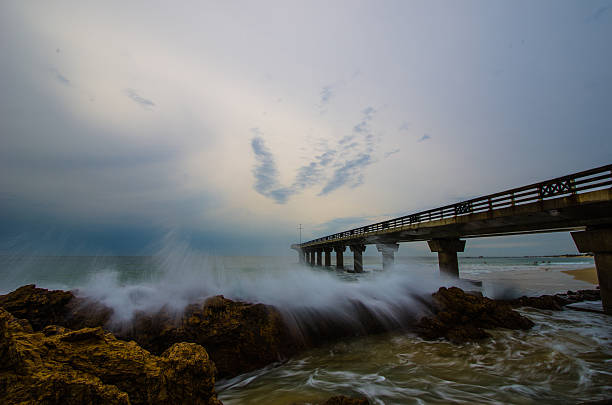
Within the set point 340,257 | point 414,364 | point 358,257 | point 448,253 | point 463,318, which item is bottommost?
point 414,364

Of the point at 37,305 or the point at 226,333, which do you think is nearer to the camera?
the point at 37,305

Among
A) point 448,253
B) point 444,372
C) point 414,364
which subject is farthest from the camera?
point 448,253

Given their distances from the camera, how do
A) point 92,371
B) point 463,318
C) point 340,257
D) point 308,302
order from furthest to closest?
point 340,257 < point 308,302 < point 463,318 < point 92,371

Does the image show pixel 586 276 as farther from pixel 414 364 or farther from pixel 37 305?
pixel 37 305

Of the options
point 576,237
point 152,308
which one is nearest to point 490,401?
point 152,308

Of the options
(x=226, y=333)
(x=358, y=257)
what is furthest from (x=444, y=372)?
(x=358, y=257)

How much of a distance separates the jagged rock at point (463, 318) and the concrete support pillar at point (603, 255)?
573 centimetres

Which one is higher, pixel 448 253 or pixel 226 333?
pixel 448 253

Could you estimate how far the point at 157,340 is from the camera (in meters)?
6.13

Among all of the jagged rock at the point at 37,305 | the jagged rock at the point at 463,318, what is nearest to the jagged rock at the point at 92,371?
the jagged rock at the point at 37,305

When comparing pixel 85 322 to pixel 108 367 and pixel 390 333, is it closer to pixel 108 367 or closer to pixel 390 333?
pixel 108 367

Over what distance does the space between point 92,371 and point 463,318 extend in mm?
9935

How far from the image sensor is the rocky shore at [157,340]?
219 centimetres

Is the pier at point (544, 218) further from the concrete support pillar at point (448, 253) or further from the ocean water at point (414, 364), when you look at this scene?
the ocean water at point (414, 364)
